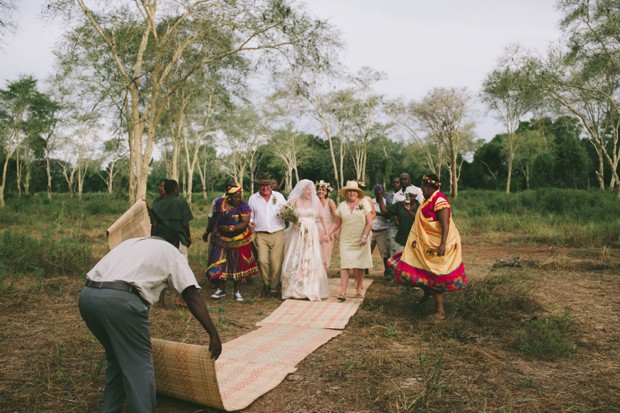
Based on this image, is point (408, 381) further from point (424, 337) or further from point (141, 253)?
point (141, 253)

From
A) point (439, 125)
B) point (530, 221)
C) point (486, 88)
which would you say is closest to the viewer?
point (530, 221)

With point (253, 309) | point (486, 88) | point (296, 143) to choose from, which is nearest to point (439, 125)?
point (486, 88)

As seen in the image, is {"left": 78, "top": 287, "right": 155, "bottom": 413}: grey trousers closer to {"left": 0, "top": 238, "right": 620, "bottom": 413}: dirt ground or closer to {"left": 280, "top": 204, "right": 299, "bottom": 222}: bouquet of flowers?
{"left": 0, "top": 238, "right": 620, "bottom": 413}: dirt ground

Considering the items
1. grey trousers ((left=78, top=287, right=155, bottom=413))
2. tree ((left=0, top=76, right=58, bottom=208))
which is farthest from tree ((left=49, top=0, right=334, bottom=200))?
tree ((left=0, top=76, right=58, bottom=208))

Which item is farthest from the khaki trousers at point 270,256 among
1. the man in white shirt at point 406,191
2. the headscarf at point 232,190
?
the man in white shirt at point 406,191

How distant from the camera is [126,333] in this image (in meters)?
2.62

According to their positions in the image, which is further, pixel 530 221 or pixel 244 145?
pixel 244 145

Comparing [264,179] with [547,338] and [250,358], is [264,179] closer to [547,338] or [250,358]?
[250,358]

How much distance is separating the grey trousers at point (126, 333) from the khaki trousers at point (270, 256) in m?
4.37

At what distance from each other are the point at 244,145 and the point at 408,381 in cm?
4106

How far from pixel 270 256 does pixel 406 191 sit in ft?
7.92

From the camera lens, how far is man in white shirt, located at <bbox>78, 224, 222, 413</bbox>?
2.58 meters

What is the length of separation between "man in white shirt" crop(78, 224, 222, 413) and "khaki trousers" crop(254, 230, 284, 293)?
14.4 ft

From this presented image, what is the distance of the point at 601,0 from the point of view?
15.4 meters
